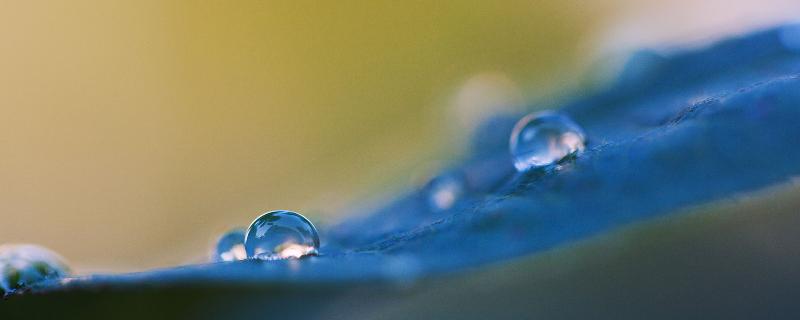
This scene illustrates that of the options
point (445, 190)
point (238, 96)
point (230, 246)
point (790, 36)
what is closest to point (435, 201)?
point (445, 190)

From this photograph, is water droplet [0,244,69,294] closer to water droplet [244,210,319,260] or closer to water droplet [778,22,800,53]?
water droplet [244,210,319,260]

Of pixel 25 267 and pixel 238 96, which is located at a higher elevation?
pixel 238 96

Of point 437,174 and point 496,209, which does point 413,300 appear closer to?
point 496,209

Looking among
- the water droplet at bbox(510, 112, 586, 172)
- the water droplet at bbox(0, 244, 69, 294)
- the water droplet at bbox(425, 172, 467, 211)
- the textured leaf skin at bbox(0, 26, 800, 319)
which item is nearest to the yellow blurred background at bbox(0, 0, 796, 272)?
the water droplet at bbox(425, 172, 467, 211)

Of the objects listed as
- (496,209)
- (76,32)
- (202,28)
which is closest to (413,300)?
(496,209)

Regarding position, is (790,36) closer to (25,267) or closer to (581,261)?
(581,261)

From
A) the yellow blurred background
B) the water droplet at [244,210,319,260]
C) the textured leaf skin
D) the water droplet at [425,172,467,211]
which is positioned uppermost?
the yellow blurred background
